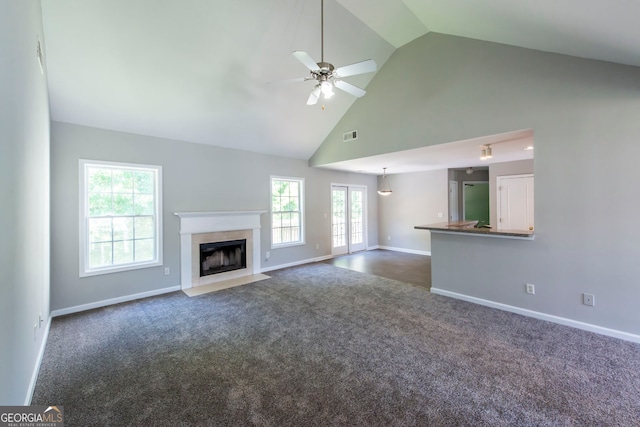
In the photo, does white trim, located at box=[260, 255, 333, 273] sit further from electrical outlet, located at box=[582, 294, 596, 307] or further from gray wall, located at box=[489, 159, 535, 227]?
electrical outlet, located at box=[582, 294, 596, 307]

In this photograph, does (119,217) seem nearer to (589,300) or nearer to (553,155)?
(553,155)

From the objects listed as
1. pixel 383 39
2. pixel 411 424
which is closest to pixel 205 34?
pixel 383 39

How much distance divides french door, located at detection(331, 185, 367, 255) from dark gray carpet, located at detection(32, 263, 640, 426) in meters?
3.93

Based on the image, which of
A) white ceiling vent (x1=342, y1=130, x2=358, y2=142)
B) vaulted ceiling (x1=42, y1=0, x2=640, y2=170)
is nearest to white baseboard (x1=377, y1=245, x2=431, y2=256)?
white ceiling vent (x1=342, y1=130, x2=358, y2=142)

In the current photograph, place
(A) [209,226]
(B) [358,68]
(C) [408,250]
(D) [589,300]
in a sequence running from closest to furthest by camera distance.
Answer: (B) [358,68]
(D) [589,300]
(A) [209,226]
(C) [408,250]

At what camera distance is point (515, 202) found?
19.2ft

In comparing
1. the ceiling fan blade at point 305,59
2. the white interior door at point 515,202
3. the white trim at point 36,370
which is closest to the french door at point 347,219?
the white interior door at point 515,202

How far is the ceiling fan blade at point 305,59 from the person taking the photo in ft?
7.63

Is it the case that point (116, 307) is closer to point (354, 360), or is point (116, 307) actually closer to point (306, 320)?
point (306, 320)

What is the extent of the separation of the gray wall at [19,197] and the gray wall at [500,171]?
7427 mm

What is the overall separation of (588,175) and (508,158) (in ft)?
9.47

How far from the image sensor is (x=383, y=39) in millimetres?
4129

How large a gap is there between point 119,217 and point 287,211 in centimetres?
327

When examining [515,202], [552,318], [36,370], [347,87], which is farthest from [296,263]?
[515,202]
